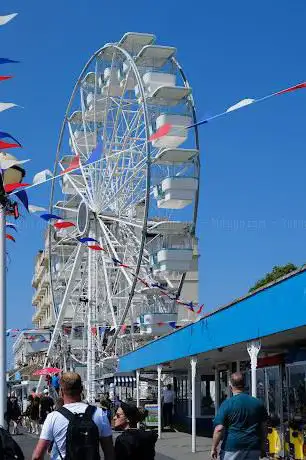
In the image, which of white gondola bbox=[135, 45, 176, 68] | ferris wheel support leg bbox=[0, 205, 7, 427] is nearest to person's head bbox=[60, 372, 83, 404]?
ferris wheel support leg bbox=[0, 205, 7, 427]

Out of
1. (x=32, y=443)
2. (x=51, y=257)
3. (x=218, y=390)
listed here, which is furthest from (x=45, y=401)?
(x=51, y=257)

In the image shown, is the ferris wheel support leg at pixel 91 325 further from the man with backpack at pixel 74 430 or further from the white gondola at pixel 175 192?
the man with backpack at pixel 74 430

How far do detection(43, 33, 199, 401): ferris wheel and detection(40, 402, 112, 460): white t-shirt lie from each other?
1047 inches

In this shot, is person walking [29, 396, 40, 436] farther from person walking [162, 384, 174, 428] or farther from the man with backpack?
the man with backpack

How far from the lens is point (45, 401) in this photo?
2700 cm

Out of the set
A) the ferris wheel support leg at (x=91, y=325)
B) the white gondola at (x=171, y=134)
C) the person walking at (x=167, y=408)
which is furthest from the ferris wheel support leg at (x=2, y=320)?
the ferris wheel support leg at (x=91, y=325)

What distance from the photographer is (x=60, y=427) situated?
549 cm

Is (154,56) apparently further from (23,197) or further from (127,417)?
(127,417)

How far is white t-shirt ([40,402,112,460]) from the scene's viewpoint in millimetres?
5484

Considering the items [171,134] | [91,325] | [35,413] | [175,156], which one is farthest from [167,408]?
[171,134]

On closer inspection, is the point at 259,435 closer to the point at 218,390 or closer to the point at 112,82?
the point at 218,390

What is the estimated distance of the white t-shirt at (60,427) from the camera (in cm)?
548

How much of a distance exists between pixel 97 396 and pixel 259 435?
32473 millimetres

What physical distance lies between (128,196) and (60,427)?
31.4 meters
